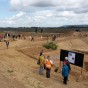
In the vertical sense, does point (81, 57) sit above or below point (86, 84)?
above

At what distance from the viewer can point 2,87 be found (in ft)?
48.9

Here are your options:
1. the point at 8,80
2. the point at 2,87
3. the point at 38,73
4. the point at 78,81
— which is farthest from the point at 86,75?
the point at 2,87

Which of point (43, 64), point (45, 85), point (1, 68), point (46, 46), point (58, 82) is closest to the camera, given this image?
point (45, 85)

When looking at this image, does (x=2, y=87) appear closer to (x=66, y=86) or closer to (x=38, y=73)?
(x=66, y=86)

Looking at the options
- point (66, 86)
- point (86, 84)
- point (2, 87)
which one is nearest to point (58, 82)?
point (66, 86)

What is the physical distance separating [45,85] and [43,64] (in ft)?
9.37

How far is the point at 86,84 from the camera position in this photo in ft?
61.7

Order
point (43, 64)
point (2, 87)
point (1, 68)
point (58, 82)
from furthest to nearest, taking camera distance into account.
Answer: point (1, 68) → point (43, 64) → point (58, 82) → point (2, 87)

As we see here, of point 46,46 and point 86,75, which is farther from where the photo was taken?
point 46,46

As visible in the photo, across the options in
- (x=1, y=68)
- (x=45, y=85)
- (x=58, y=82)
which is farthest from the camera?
(x=1, y=68)

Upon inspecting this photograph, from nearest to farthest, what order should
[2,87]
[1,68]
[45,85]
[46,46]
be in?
[2,87] < [45,85] < [1,68] < [46,46]

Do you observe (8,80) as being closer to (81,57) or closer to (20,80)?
(20,80)

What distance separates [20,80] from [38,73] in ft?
11.2

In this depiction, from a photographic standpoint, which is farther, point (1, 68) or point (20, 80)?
point (1, 68)
